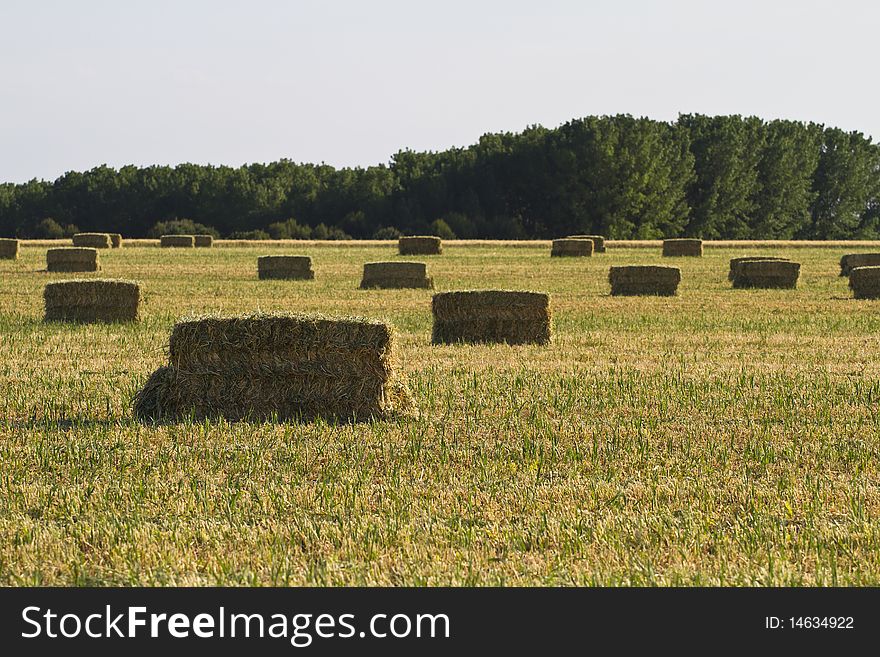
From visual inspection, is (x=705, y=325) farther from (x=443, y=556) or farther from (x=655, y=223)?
(x=655, y=223)

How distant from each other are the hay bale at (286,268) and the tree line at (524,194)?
5052cm

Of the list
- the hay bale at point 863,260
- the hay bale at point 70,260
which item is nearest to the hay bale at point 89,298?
the hay bale at point 70,260

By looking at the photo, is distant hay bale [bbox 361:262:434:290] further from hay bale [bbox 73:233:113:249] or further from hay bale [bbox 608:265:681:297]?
hay bale [bbox 73:233:113:249]

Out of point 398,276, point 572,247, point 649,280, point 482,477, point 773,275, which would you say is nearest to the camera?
point 482,477

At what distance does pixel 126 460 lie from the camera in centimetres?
1037

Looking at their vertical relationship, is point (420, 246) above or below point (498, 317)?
below

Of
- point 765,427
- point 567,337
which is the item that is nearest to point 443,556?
point 765,427

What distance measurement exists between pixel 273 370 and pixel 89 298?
12.2 metres

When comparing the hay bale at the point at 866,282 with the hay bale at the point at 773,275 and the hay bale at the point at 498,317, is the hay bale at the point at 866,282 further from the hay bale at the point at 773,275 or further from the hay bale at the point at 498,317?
the hay bale at the point at 498,317

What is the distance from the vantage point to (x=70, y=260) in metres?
43.4

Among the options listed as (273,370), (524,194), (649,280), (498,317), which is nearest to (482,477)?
(273,370)

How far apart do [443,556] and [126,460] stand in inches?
142

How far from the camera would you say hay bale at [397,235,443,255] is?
58.8 meters

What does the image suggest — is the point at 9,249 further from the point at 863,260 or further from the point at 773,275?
the point at 863,260
